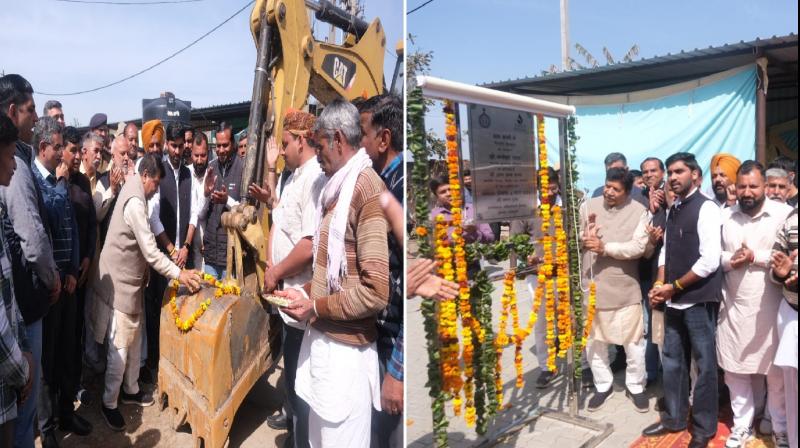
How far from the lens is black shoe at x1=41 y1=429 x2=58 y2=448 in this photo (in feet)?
10.6

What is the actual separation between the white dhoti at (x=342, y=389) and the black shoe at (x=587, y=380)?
9.96ft

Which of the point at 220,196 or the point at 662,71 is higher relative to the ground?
the point at 662,71

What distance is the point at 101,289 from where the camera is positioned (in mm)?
3643

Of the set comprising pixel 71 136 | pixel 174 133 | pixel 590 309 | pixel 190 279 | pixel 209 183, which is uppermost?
pixel 174 133

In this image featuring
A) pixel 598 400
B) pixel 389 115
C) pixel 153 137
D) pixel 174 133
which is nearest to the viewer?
pixel 389 115

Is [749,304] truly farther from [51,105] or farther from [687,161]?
[51,105]

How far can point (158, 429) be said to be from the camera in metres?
3.62

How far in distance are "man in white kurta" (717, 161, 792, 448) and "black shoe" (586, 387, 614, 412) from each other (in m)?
0.92

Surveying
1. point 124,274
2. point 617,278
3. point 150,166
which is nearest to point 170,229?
point 124,274

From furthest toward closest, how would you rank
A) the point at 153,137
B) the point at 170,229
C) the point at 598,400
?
the point at 153,137, the point at 170,229, the point at 598,400

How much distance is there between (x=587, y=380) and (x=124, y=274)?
11.6 ft

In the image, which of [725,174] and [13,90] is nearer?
[13,90]

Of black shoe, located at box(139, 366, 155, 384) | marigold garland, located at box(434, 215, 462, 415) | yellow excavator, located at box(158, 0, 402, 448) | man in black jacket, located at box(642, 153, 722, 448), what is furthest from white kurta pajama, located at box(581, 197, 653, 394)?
black shoe, located at box(139, 366, 155, 384)

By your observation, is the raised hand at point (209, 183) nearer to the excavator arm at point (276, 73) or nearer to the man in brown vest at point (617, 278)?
the excavator arm at point (276, 73)
